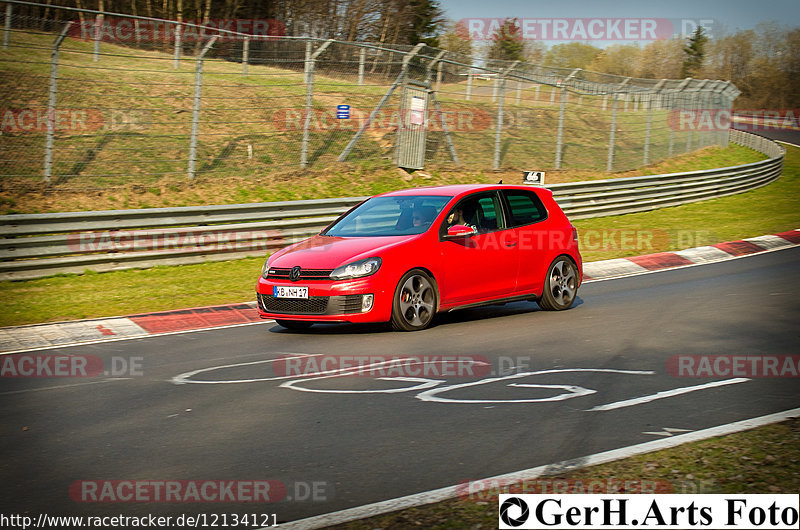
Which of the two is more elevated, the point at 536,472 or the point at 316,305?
the point at 536,472

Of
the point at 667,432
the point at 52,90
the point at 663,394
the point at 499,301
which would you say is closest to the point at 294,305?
the point at 499,301

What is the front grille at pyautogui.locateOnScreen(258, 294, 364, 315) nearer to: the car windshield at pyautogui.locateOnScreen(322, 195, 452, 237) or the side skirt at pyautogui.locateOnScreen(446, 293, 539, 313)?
the car windshield at pyautogui.locateOnScreen(322, 195, 452, 237)

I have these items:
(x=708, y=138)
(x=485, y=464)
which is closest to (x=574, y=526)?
(x=485, y=464)

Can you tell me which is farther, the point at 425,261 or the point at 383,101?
the point at 383,101

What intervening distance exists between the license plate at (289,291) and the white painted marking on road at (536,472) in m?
5.02

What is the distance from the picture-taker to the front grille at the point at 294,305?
952cm

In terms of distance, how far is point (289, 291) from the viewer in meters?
9.71

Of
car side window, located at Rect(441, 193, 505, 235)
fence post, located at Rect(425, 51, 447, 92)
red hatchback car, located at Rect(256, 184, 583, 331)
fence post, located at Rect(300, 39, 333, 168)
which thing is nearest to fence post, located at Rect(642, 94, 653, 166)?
fence post, located at Rect(425, 51, 447, 92)

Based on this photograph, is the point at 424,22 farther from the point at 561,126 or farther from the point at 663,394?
the point at 663,394

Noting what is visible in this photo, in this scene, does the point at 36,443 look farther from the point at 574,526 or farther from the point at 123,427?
the point at 574,526

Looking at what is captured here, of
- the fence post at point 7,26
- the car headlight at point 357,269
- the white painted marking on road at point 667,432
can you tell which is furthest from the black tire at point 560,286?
the fence post at point 7,26

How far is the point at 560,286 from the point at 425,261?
2435 mm

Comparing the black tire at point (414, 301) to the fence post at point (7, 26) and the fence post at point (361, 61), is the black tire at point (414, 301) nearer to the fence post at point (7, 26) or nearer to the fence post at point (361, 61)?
the fence post at point (7, 26)

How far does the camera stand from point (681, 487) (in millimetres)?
4418
